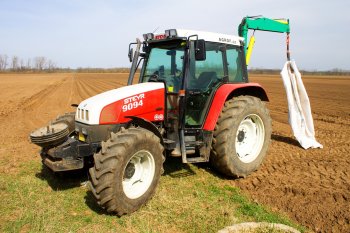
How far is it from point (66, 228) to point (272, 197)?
282cm

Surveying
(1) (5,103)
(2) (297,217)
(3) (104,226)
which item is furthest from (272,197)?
(1) (5,103)

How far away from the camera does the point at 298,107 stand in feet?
24.0

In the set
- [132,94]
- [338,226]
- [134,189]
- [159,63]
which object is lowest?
[338,226]

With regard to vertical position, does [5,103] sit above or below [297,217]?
above

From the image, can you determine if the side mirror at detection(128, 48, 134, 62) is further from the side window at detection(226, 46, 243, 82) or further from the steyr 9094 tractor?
the side window at detection(226, 46, 243, 82)

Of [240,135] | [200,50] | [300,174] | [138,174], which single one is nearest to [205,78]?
[200,50]

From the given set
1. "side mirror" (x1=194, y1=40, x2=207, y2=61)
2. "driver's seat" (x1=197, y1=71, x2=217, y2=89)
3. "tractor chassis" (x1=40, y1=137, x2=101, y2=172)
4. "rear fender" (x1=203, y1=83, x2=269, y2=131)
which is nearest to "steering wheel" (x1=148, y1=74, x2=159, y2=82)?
"driver's seat" (x1=197, y1=71, x2=217, y2=89)

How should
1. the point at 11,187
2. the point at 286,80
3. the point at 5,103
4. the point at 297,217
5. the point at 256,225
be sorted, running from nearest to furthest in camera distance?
the point at 256,225 < the point at 297,217 < the point at 11,187 < the point at 286,80 < the point at 5,103

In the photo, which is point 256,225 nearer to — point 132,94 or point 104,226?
point 104,226

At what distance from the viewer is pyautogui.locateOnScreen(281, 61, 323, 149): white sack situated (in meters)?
7.20

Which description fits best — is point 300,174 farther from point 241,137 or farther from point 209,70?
point 209,70

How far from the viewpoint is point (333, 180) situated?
17.3 ft

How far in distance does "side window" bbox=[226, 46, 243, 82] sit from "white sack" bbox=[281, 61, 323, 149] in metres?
1.89

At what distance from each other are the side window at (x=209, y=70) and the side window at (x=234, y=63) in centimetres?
21
